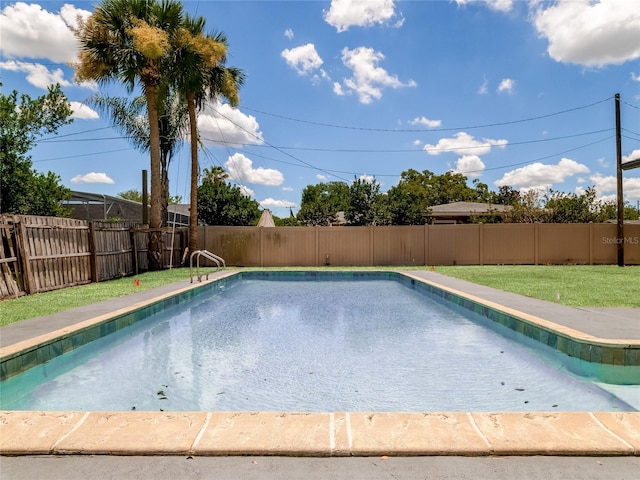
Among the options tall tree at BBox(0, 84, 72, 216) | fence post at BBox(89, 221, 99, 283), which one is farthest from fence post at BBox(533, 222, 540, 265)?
tall tree at BBox(0, 84, 72, 216)

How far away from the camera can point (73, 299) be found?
281 inches

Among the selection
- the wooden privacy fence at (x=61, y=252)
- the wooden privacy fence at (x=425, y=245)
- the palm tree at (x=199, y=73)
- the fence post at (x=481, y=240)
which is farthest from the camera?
the fence post at (x=481, y=240)

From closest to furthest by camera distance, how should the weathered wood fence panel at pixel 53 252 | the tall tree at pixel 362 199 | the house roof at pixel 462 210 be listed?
the weathered wood fence panel at pixel 53 252 → the tall tree at pixel 362 199 → the house roof at pixel 462 210

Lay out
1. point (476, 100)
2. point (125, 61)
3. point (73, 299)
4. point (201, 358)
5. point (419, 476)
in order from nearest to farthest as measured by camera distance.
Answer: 1. point (419, 476)
2. point (201, 358)
3. point (73, 299)
4. point (125, 61)
5. point (476, 100)

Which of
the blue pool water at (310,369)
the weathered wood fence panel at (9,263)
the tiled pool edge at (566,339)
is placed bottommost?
the blue pool water at (310,369)

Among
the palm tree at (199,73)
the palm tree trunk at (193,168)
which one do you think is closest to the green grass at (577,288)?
the palm tree trunk at (193,168)

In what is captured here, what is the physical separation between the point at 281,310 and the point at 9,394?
5011 millimetres

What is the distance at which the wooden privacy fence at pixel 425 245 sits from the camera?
50.9 ft

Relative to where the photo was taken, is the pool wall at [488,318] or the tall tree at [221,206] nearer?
the pool wall at [488,318]

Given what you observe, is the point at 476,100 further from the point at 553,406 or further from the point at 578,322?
the point at 553,406

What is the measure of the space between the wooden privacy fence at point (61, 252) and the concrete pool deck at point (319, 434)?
620 cm

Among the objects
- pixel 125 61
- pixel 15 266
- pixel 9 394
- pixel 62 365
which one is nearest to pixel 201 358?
pixel 62 365

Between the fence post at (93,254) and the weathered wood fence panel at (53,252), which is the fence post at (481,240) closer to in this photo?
the fence post at (93,254)

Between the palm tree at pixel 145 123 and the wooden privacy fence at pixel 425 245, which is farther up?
the palm tree at pixel 145 123
